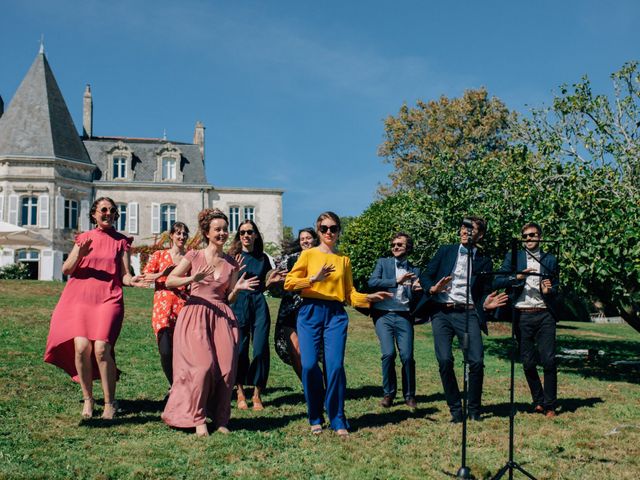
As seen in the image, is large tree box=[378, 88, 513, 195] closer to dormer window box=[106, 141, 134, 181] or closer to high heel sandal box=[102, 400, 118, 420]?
dormer window box=[106, 141, 134, 181]

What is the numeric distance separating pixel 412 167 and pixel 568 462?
116ft

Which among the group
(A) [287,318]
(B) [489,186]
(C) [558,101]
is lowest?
(A) [287,318]

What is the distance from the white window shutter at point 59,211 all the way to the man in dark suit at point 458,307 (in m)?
41.5

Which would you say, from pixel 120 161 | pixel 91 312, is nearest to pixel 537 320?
pixel 91 312

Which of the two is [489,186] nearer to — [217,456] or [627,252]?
[627,252]

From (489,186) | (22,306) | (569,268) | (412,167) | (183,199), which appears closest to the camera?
(569,268)

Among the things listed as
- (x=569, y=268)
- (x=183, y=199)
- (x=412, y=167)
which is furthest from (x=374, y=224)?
(x=183, y=199)

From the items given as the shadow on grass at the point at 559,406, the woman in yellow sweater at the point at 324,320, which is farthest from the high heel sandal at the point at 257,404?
the shadow on grass at the point at 559,406

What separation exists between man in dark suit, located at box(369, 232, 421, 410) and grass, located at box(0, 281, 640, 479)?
36cm

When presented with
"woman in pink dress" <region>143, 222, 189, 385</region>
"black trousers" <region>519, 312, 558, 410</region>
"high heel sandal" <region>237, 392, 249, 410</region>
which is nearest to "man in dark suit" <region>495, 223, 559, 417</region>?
"black trousers" <region>519, 312, 558, 410</region>

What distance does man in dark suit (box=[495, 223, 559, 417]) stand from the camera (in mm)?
8305

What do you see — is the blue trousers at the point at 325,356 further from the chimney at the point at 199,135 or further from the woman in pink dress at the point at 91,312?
the chimney at the point at 199,135

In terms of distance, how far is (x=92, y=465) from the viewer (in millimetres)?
5637

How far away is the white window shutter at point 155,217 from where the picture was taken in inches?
1932
